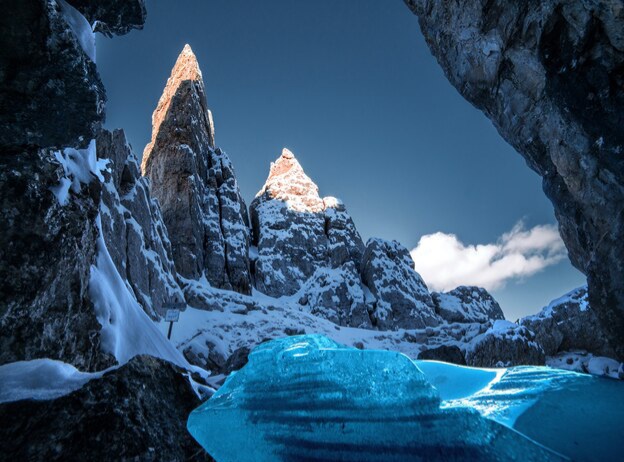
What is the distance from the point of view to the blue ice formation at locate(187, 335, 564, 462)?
8.33 feet

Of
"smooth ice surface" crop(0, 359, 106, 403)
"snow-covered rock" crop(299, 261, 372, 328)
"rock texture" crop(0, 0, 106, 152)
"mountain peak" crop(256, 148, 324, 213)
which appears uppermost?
"mountain peak" crop(256, 148, 324, 213)

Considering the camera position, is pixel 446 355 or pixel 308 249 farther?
pixel 308 249

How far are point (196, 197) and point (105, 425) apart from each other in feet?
150

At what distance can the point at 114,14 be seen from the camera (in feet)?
15.7

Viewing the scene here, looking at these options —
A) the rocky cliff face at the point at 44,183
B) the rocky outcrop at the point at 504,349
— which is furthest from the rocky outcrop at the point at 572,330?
the rocky cliff face at the point at 44,183

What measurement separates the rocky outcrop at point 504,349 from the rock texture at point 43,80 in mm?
23613

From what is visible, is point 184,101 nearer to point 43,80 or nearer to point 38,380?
point 43,80

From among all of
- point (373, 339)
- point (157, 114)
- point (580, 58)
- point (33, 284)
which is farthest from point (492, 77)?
point (157, 114)

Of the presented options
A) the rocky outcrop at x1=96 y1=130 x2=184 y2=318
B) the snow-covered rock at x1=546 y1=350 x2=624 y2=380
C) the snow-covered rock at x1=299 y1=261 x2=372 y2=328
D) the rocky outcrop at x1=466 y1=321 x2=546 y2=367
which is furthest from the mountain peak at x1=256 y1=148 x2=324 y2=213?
the rocky outcrop at x1=466 y1=321 x2=546 y2=367

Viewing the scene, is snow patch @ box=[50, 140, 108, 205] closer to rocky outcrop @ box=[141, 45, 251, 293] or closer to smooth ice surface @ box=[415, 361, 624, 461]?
smooth ice surface @ box=[415, 361, 624, 461]

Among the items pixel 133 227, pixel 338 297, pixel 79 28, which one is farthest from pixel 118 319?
pixel 338 297

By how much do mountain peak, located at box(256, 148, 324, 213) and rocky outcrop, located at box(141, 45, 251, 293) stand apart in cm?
1137

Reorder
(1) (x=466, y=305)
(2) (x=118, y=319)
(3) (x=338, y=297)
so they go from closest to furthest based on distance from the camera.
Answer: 1. (2) (x=118, y=319)
2. (3) (x=338, y=297)
3. (1) (x=466, y=305)

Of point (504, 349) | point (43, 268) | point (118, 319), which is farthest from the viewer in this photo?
point (504, 349)
